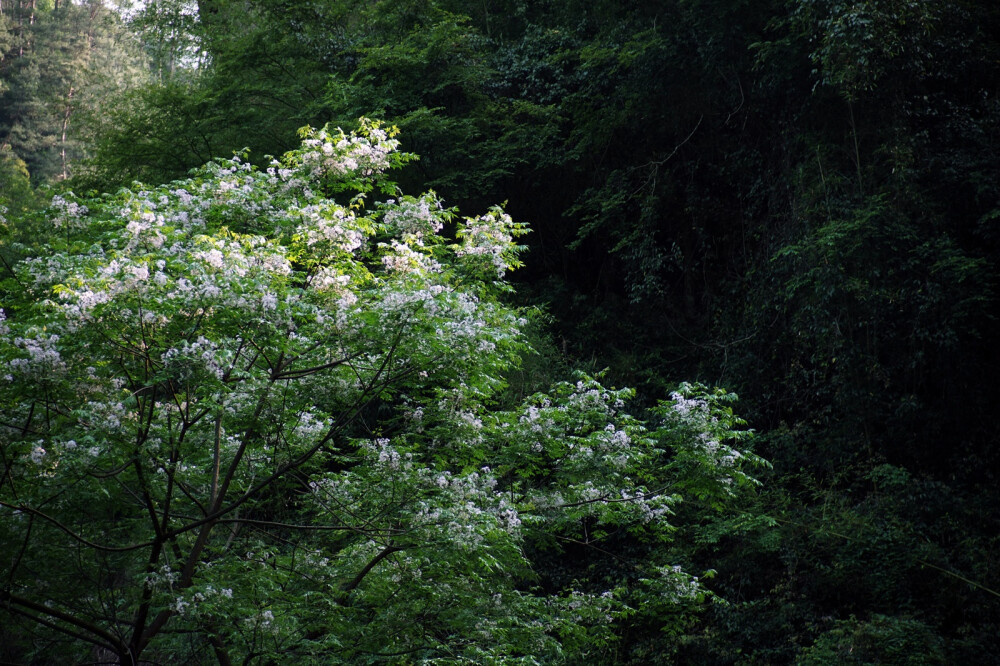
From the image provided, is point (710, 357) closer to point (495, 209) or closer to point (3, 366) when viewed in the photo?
point (495, 209)

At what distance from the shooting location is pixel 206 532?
558 centimetres

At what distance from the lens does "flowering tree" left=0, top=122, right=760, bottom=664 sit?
469cm

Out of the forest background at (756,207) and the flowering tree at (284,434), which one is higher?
the forest background at (756,207)

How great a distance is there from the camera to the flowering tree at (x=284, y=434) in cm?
469

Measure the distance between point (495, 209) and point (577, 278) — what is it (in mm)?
9113

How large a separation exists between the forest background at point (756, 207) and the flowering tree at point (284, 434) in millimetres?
2417

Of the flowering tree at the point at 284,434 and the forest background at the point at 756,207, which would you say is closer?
the flowering tree at the point at 284,434

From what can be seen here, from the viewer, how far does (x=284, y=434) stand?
5809mm

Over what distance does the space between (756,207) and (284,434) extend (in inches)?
363

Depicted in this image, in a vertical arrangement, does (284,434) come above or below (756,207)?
below

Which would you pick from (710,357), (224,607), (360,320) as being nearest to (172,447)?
(224,607)

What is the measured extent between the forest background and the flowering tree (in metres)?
2.42

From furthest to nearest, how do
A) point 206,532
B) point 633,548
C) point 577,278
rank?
point 577,278
point 633,548
point 206,532

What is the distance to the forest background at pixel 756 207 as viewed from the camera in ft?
30.5
